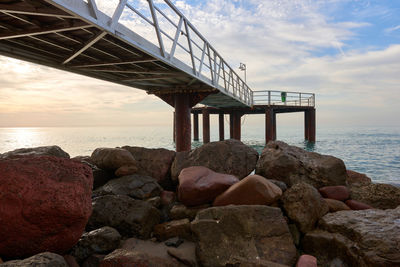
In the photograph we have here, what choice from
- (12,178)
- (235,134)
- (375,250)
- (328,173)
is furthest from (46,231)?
(235,134)

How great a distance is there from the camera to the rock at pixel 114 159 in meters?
5.67

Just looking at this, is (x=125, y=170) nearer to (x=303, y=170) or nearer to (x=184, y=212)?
(x=184, y=212)

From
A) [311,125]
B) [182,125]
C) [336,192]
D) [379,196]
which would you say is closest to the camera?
[379,196]

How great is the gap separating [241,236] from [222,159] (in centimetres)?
267

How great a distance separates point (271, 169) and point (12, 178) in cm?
478

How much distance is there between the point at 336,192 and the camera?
17.0ft

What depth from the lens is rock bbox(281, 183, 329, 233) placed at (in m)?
3.96

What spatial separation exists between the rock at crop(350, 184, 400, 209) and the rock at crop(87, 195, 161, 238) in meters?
4.22

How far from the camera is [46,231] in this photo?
3.06 meters

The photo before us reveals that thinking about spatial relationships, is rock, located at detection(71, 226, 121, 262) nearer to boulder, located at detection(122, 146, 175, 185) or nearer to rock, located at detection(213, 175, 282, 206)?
rock, located at detection(213, 175, 282, 206)

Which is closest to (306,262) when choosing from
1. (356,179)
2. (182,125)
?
(356,179)

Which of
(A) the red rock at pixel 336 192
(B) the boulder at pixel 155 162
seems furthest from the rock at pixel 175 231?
(A) the red rock at pixel 336 192

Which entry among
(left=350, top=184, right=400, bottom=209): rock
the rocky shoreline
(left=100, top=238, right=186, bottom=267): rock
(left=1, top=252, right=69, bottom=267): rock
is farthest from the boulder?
(left=350, top=184, right=400, bottom=209): rock

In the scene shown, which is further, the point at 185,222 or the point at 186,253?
the point at 185,222
